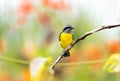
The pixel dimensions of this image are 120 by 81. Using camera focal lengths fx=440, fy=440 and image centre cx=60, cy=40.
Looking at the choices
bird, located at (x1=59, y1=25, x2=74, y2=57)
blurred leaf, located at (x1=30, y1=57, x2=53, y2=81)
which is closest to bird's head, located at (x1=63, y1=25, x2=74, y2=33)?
bird, located at (x1=59, y1=25, x2=74, y2=57)

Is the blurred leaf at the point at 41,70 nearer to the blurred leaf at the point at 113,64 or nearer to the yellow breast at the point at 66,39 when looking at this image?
the yellow breast at the point at 66,39

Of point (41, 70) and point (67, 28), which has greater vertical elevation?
point (67, 28)

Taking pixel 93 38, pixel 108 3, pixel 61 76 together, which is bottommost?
pixel 61 76

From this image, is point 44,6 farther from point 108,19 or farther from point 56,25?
point 108,19

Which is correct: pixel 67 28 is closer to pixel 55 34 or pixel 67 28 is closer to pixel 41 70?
pixel 55 34

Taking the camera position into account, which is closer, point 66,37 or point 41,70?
point 41,70

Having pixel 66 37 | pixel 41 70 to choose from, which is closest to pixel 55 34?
pixel 66 37

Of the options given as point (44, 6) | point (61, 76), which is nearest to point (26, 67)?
point (61, 76)
